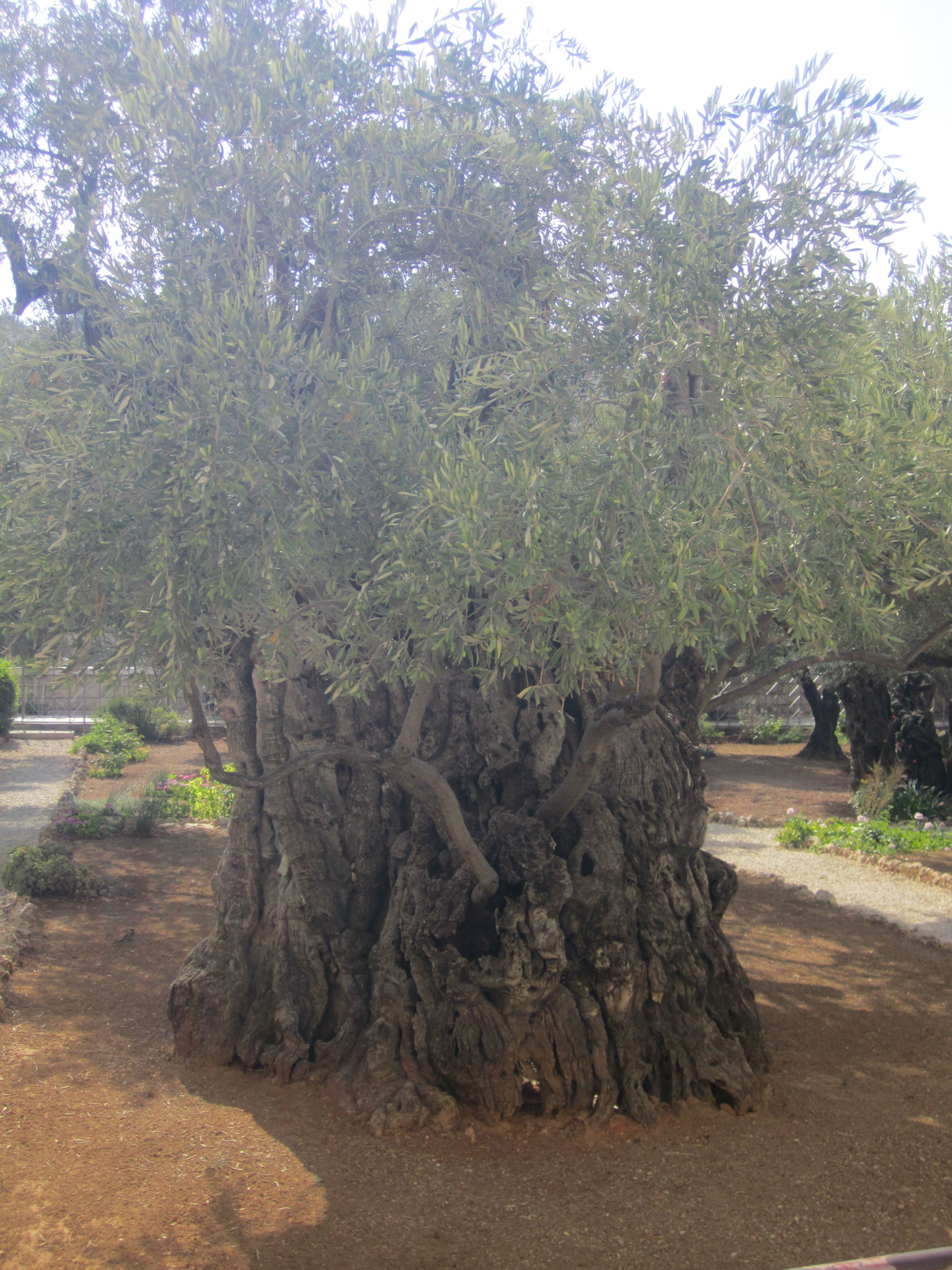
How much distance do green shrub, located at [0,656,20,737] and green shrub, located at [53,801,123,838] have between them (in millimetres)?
9807

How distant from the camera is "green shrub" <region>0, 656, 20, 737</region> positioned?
22.0 metres

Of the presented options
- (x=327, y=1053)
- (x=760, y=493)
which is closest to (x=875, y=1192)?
(x=327, y=1053)

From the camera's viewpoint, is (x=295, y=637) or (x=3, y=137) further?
(x=3, y=137)

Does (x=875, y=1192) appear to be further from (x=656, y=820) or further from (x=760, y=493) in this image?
(x=760, y=493)

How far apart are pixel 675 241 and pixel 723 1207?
422cm

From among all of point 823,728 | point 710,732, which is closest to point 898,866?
point 823,728

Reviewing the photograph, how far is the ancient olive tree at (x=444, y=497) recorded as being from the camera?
362 cm

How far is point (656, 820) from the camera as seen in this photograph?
19.9ft

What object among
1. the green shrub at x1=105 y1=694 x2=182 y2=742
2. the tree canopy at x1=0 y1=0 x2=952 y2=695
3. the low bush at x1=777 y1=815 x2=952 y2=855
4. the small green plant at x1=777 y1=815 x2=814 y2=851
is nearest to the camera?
the tree canopy at x1=0 y1=0 x2=952 y2=695

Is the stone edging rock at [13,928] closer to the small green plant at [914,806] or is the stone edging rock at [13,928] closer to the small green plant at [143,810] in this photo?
the small green plant at [143,810]

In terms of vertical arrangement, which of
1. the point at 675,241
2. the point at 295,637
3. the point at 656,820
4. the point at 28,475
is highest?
the point at 675,241

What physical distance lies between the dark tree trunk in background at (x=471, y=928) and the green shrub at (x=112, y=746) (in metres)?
13.6

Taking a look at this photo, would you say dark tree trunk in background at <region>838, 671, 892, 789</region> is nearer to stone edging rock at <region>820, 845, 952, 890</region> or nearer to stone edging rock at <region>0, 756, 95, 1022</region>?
stone edging rock at <region>820, 845, 952, 890</region>

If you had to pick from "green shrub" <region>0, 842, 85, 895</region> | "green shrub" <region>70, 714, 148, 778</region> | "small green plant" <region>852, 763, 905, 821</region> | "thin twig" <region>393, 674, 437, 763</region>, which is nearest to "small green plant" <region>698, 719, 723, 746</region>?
"small green plant" <region>852, 763, 905, 821</region>
